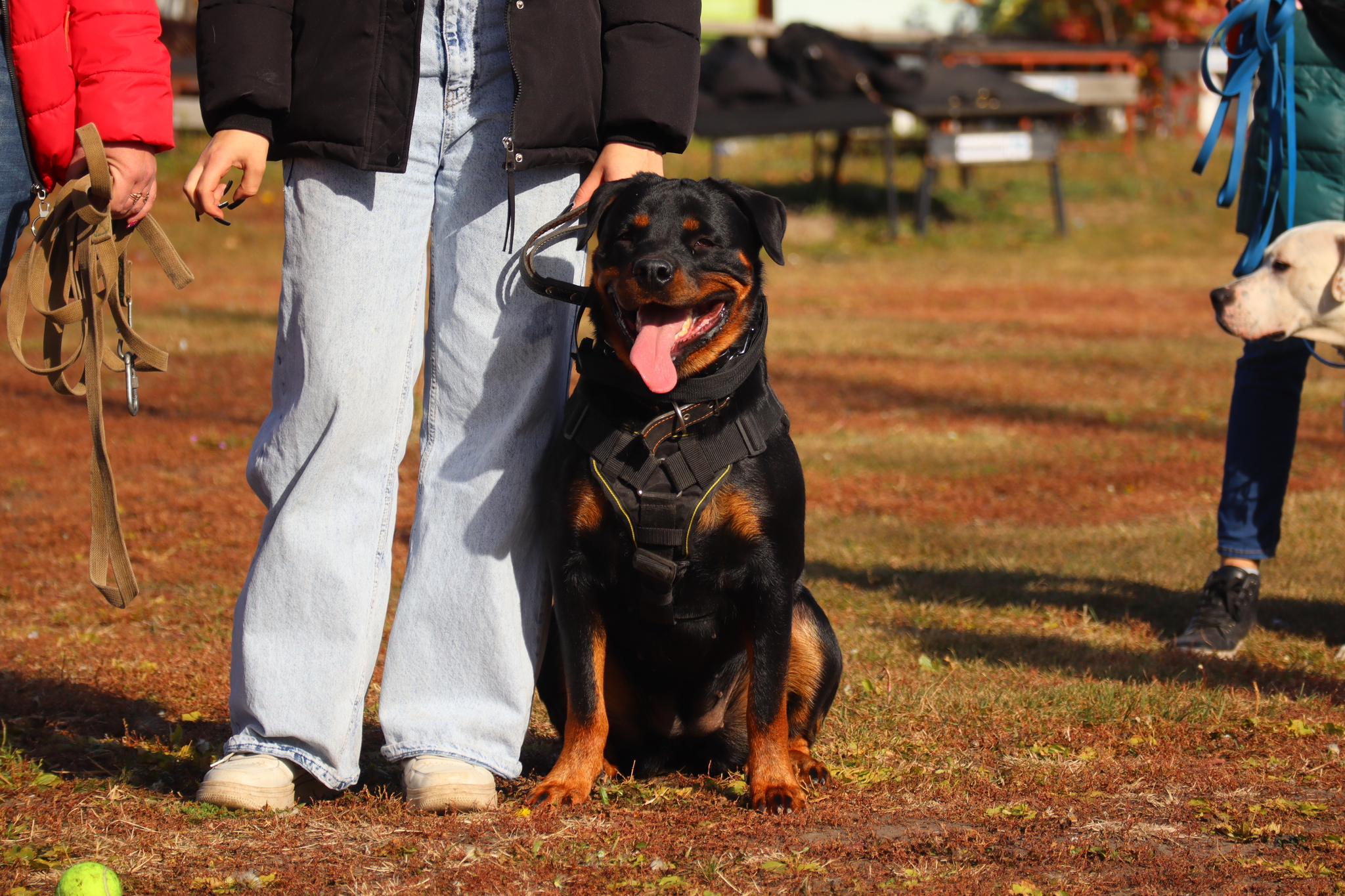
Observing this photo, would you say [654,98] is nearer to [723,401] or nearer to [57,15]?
[723,401]

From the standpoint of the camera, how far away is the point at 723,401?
2.89 metres

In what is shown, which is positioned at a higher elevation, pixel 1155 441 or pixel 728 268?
pixel 728 268

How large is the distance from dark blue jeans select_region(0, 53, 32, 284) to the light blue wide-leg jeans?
54cm

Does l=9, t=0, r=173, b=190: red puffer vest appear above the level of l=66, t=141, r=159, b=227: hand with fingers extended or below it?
above

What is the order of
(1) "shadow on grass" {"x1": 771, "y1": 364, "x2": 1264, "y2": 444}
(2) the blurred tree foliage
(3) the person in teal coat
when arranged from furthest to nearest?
(2) the blurred tree foliage < (1) "shadow on grass" {"x1": 771, "y1": 364, "x2": 1264, "y2": 444} < (3) the person in teal coat

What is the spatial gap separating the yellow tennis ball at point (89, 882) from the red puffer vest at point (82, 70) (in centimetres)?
145

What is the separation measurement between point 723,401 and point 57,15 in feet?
5.26

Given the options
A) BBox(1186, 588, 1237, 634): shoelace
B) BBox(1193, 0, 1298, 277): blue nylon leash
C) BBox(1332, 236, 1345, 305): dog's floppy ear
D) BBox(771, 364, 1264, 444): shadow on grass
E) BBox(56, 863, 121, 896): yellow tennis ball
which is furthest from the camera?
BBox(771, 364, 1264, 444): shadow on grass

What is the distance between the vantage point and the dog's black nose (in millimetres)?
2777

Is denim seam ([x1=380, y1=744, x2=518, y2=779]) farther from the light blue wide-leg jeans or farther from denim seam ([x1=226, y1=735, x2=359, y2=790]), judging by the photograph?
denim seam ([x1=226, y1=735, x2=359, y2=790])

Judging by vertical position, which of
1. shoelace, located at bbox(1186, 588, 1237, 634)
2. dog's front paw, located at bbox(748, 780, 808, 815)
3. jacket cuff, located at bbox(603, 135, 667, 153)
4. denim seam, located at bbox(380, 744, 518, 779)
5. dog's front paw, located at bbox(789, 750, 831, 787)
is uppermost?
jacket cuff, located at bbox(603, 135, 667, 153)

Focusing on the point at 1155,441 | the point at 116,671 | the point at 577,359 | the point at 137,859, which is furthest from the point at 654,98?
the point at 1155,441

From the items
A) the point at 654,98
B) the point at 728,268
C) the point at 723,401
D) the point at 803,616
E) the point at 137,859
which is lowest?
the point at 137,859

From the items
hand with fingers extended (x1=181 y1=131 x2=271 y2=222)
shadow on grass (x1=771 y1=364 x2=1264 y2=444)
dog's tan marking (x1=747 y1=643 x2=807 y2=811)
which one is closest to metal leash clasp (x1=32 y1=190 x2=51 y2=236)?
hand with fingers extended (x1=181 y1=131 x2=271 y2=222)
